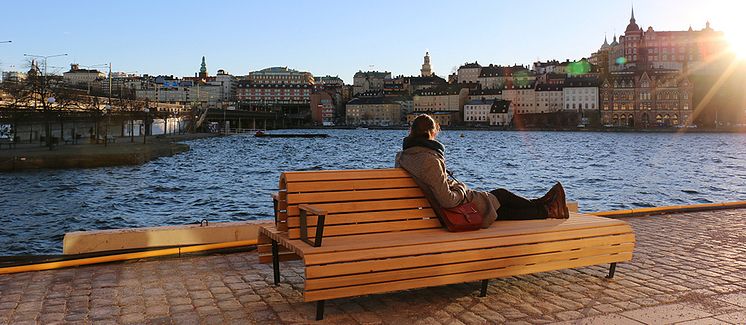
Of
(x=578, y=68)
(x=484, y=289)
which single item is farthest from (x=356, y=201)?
(x=578, y=68)

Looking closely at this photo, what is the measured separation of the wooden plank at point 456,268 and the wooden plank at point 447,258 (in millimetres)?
31

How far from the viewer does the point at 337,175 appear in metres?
5.20

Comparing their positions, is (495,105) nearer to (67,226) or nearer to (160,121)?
(160,121)

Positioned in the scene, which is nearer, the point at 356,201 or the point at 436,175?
the point at 356,201

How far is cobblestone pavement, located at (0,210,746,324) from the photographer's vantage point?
15.7ft

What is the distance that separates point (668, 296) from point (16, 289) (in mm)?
5405

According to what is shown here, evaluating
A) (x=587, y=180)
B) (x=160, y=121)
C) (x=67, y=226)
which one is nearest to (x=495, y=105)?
(x=160, y=121)

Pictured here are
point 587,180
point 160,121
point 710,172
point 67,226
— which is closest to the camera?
point 67,226

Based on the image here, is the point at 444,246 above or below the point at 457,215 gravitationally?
below

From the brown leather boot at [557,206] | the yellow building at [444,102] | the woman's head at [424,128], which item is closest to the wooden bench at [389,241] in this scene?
the brown leather boot at [557,206]

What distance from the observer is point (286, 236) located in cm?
523

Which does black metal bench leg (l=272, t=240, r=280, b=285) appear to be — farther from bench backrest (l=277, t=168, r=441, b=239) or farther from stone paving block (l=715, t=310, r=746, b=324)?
stone paving block (l=715, t=310, r=746, b=324)

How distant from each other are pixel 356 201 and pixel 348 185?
143mm

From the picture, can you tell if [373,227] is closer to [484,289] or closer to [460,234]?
[460,234]
